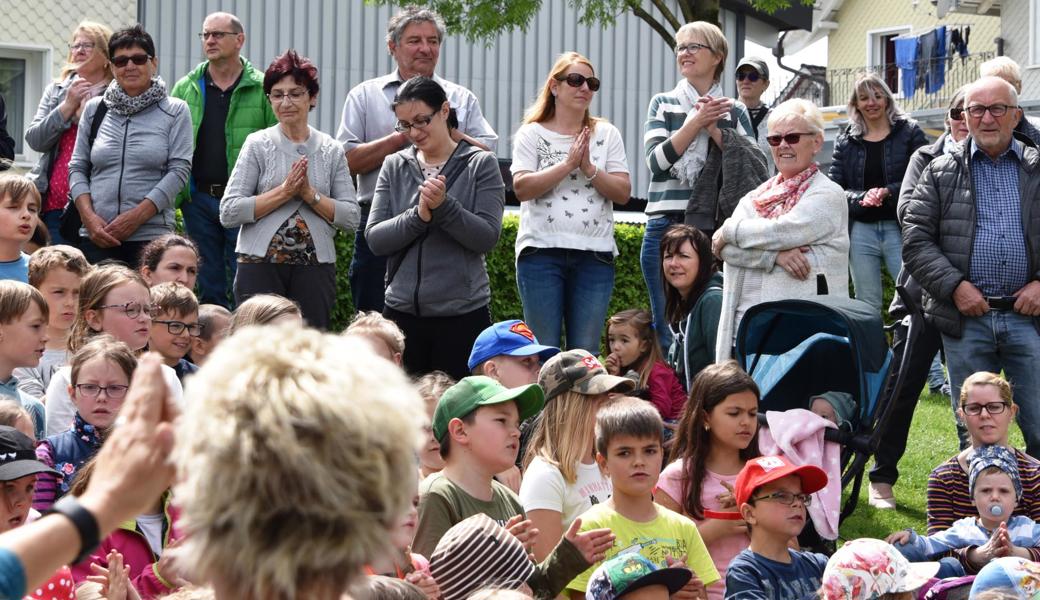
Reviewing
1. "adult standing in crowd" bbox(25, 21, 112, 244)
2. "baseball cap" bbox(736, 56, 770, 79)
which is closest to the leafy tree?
"baseball cap" bbox(736, 56, 770, 79)

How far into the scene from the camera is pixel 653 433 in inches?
224

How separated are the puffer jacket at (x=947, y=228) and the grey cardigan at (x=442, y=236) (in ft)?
7.62

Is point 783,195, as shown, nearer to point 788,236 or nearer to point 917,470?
point 788,236

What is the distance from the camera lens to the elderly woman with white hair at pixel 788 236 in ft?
24.8

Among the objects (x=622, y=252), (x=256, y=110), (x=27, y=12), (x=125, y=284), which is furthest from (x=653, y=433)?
(x=27, y=12)

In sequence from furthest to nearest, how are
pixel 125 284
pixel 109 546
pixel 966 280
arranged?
pixel 966 280
pixel 125 284
pixel 109 546

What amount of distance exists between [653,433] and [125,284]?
9.17ft

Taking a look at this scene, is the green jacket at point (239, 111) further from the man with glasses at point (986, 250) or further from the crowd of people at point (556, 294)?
the man with glasses at point (986, 250)

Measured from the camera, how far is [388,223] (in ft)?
25.5

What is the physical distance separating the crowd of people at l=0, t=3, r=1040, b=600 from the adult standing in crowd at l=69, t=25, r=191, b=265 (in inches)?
0.7

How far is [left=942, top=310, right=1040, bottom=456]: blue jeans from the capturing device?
759cm

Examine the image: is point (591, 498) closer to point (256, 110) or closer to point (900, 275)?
point (900, 275)

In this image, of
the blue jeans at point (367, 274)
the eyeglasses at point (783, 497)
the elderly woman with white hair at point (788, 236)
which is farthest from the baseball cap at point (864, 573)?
the blue jeans at point (367, 274)

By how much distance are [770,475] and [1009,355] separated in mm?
2583
